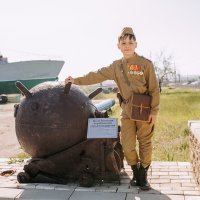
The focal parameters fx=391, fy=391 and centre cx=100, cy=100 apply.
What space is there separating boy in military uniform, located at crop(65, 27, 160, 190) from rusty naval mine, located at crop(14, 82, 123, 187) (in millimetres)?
340

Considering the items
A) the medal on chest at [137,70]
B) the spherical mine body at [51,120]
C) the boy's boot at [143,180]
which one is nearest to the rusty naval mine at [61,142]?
the spherical mine body at [51,120]

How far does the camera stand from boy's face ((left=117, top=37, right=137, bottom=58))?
5.13m

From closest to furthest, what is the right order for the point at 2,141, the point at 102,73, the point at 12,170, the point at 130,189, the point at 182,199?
the point at 182,199 → the point at 130,189 → the point at 102,73 → the point at 12,170 → the point at 2,141

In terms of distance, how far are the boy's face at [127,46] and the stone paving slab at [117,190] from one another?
1803mm

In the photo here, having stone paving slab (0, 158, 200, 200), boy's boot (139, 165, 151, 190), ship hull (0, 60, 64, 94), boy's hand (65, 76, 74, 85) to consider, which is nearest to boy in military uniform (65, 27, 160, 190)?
boy's boot (139, 165, 151, 190)

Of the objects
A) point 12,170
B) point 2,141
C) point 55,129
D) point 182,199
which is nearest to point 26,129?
point 55,129

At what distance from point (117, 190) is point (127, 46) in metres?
1.89

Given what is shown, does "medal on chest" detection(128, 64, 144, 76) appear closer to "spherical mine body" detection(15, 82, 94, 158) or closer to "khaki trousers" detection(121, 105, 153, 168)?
"khaki trousers" detection(121, 105, 153, 168)

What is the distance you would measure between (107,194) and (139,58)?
182cm

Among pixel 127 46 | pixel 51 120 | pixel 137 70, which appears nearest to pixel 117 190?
pixel 51 120

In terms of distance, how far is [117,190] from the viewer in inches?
201

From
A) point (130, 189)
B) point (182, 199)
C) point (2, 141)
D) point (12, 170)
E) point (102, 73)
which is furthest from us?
point (2, 141)

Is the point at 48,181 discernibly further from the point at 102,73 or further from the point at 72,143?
the point at 102,73

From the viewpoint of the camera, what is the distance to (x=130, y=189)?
5141 millimetres
